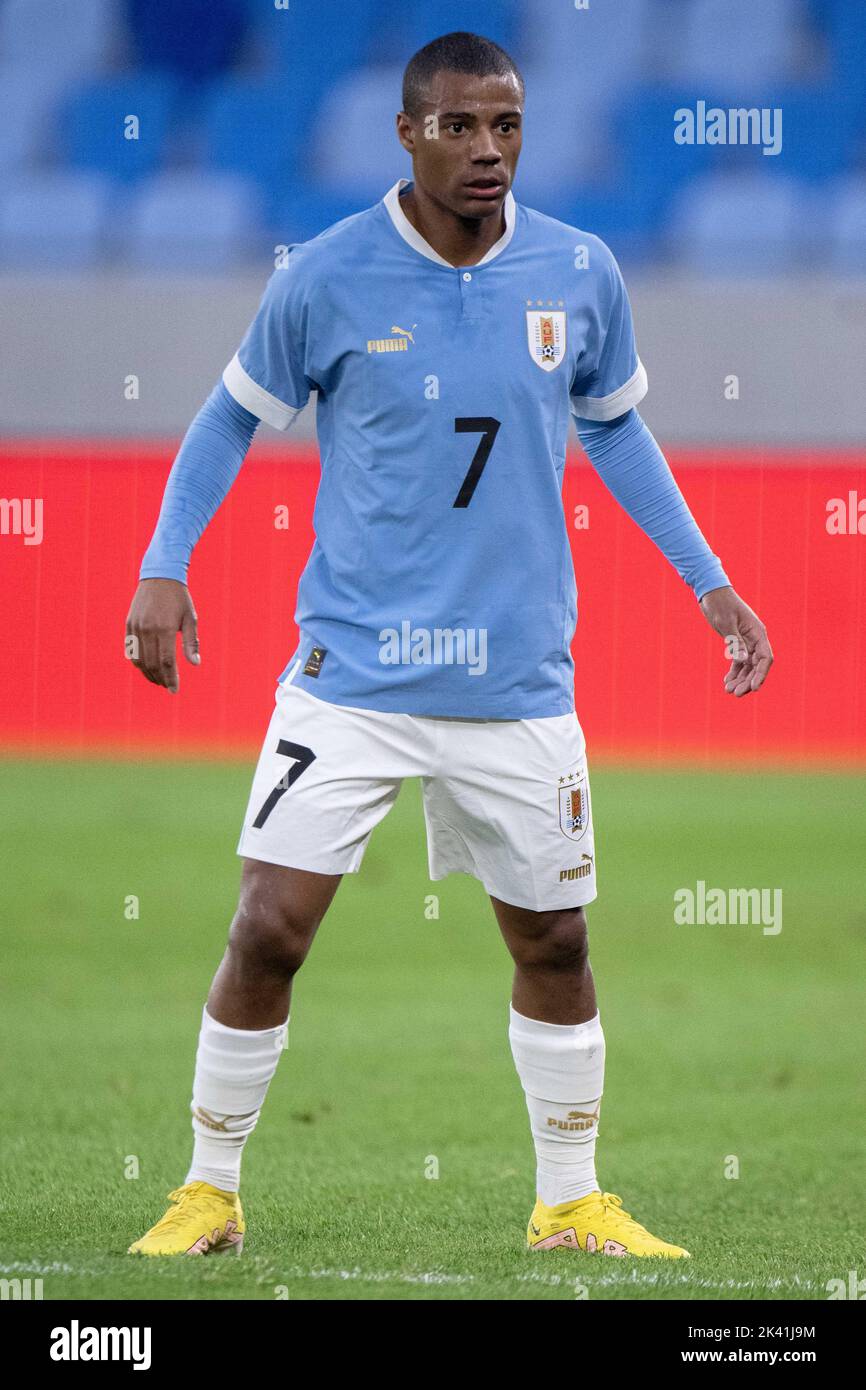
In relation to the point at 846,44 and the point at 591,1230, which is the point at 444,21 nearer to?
the point at 846,44

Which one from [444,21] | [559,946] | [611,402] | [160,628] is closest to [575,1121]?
[559,946]

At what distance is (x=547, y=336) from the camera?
2.80 meters

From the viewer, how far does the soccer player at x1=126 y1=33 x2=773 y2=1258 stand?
107 inches

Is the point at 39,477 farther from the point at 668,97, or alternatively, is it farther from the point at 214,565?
the point at 668,97

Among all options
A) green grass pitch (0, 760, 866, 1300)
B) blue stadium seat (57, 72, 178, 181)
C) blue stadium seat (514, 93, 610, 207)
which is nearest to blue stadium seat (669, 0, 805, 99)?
blue stadium seat (514, 93, 610, 207)

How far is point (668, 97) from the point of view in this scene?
15.0m

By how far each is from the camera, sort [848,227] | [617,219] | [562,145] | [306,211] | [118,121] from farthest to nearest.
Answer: [118,121] → [562,145] → [617,219] → [306,211] → [848,227]

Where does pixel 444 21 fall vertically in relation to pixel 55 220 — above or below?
above

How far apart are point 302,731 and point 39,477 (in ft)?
17.5

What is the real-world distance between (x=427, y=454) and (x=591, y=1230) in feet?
4.38

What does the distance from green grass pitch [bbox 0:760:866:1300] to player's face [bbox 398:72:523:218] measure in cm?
166

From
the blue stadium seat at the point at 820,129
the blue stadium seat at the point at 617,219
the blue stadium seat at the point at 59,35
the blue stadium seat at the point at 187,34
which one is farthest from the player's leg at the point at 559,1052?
the blue stadium seat at the point at 59,35

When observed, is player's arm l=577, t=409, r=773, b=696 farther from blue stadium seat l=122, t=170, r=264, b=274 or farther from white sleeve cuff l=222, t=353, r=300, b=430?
blue stadium seat l=122, t=170, r=264, b=274

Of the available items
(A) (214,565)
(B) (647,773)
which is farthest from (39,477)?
(B) (647,773)
